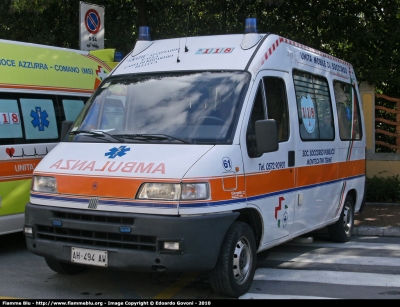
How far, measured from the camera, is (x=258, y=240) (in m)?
6.43

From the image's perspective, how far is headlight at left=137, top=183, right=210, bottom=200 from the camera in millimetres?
5391

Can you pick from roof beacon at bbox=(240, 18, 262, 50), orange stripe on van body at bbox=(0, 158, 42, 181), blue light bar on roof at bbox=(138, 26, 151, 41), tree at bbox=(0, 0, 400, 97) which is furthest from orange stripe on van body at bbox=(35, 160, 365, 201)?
tree at bbox=(0, 0, 400, 97)

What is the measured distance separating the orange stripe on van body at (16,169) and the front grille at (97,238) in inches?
76.3

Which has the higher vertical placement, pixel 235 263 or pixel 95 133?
pixel 95 133

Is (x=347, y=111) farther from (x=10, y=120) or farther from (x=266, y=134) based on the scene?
(x=10, y=120)

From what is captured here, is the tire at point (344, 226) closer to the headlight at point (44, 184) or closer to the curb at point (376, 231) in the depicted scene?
the curb at point (376, 231)

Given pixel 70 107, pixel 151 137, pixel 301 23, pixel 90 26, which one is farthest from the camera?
pixel 301 23

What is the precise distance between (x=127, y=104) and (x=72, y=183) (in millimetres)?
1239

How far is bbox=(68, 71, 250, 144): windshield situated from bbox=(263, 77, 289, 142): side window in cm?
46

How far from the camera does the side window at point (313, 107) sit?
295 inches

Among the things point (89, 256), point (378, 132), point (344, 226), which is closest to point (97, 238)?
point (89, 256)

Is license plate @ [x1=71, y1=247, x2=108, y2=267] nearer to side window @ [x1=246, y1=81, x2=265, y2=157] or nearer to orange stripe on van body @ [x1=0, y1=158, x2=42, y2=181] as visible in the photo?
side window @ [x1=246, y1=81, x2=265, y2=157]

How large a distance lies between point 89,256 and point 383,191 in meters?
8.53

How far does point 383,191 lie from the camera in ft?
41.4
